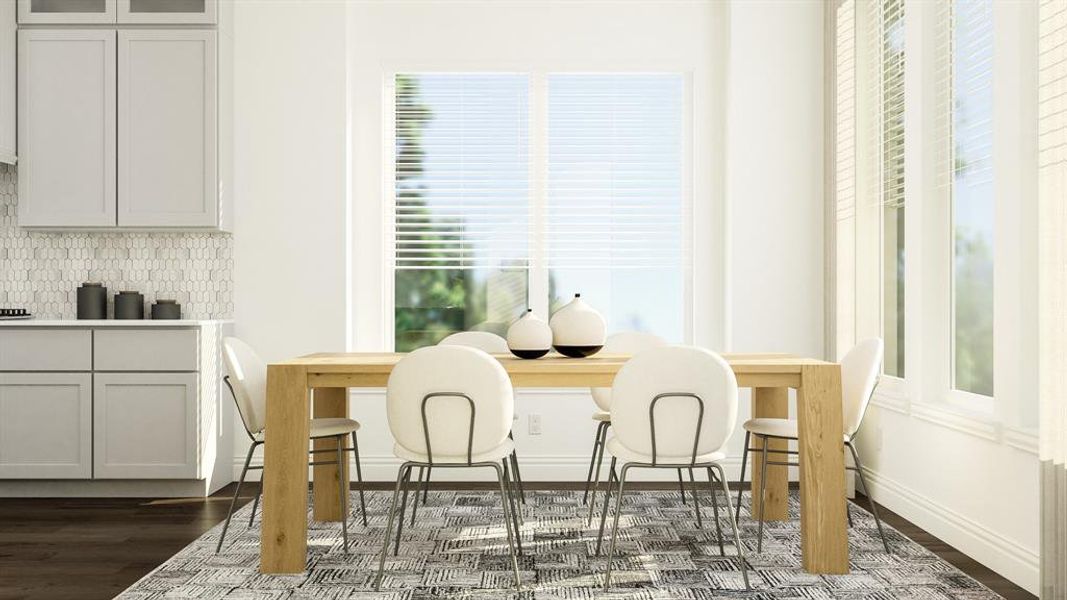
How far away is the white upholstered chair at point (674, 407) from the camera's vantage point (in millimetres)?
2908

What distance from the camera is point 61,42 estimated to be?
15.5 ft

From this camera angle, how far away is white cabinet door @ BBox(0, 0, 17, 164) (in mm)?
4602

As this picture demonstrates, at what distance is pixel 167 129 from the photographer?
15.6 feet

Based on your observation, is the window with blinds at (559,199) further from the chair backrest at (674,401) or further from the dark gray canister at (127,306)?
the chair backrest at (674,401)

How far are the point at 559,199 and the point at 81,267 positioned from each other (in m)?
2.95

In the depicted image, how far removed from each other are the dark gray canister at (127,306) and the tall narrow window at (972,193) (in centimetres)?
438

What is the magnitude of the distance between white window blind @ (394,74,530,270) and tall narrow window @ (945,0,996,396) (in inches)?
95.4

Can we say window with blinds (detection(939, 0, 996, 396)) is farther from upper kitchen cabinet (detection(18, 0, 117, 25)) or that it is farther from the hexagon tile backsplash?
upper kitchen cabinet (detection(18, 0, 117, 25))

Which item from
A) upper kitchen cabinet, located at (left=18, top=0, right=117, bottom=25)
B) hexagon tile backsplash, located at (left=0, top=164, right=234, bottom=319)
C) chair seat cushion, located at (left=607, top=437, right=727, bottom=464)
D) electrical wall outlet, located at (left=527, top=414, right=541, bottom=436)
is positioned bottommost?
electrical wall outlet, located at (left=527, top=414, right=541, bottom=436)

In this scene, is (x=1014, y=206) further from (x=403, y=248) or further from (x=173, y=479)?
(x=173, y=479)

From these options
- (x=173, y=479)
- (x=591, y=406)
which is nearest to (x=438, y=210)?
(x=591, y=406)

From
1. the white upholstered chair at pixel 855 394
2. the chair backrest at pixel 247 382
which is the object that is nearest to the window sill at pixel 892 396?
the white upholstered chair at pixel 855 394

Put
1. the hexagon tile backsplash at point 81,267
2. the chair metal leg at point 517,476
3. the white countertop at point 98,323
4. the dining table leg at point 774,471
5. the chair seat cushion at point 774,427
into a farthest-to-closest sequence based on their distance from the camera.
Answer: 1. the hexagon tile backsplash at point 81,267
2. the white countertop at point 98,323
3. the dining table leg at point 774,471
4. the chair metal leg at point 517,476
5. the chair seat cushion at point 774,427

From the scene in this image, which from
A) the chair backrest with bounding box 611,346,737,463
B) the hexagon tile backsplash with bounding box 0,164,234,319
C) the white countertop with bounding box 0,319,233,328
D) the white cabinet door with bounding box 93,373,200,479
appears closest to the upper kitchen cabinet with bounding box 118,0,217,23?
the hexagon tile backsplash with bounding box 0,164,234,319
